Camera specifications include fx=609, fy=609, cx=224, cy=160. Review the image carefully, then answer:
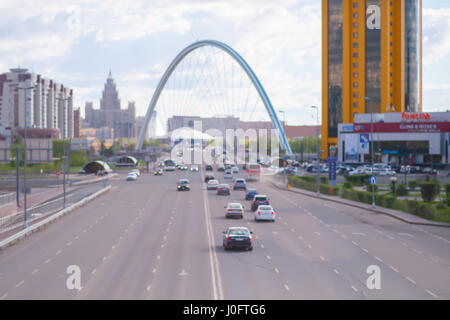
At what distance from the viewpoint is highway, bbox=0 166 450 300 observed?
1928cm

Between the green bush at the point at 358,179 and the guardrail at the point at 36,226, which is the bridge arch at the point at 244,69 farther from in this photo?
the guardrail at the point at 36,226

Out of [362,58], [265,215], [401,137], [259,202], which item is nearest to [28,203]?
[259,202]

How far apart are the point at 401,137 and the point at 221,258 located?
301 ft

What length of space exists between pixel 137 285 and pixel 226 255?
7.45m

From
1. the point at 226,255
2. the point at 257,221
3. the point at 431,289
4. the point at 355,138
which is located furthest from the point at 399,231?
the point at 355,138

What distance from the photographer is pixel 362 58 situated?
126m

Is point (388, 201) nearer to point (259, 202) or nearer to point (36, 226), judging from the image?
point (259, 202)

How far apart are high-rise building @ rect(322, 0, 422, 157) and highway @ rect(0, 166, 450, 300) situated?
279ft

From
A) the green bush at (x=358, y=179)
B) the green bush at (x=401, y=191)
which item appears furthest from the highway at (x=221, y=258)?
the green bush at (x=358, y=179)

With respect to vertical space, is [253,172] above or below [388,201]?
above

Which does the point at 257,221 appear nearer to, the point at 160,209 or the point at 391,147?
the point at 160,209

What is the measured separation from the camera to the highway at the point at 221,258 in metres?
19.3

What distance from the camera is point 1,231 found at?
35.5 metres

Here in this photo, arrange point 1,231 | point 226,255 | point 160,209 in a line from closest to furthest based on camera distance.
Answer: point 226,255 < point 1,231 < point 160,209
